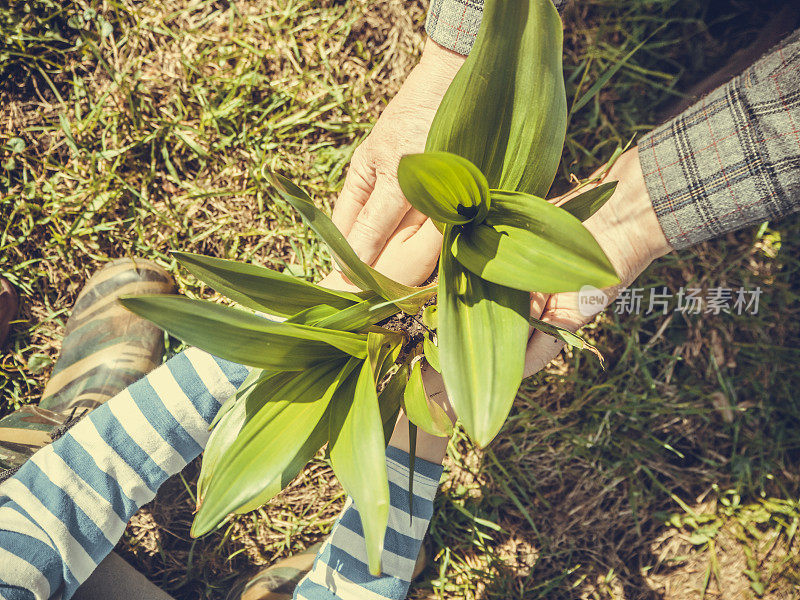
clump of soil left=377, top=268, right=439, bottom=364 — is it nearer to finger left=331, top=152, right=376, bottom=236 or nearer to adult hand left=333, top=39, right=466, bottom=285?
adult hand left=333, top=39, right=466, bottom=285

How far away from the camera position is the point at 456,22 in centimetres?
87

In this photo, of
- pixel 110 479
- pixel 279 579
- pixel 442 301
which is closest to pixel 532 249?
pixel 442 301

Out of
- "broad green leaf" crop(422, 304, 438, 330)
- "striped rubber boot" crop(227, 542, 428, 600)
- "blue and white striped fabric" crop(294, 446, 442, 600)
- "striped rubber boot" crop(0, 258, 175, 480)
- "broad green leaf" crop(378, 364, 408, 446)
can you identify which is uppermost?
"broad green leaf" crop(422, 304, 438, 330)

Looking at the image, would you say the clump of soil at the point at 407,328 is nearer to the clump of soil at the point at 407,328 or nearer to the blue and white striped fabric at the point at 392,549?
the clump of soil at the point at 407,328

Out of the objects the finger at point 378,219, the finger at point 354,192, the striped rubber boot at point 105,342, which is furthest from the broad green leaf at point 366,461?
the striped rubber boot at point 105,342

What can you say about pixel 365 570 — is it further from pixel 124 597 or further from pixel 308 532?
pixel 124 597

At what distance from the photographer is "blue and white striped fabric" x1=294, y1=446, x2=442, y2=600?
38.5 inches

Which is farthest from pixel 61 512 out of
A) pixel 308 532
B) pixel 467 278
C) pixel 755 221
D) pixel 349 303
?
pixel 755 221

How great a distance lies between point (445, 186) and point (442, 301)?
0.12 m

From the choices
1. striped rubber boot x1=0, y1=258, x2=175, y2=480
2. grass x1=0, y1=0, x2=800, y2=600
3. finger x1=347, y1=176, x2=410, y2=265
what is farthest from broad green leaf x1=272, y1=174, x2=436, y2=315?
striped rubber boot x1=0, y1=258, x2=175, y2=480

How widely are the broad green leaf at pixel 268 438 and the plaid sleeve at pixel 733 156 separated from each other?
608 mm

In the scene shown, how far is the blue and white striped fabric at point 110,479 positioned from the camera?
37.1 inches

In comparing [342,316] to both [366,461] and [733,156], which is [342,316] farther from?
[733,156]

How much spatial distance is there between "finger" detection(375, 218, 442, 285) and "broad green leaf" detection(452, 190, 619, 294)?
0.81 ft
